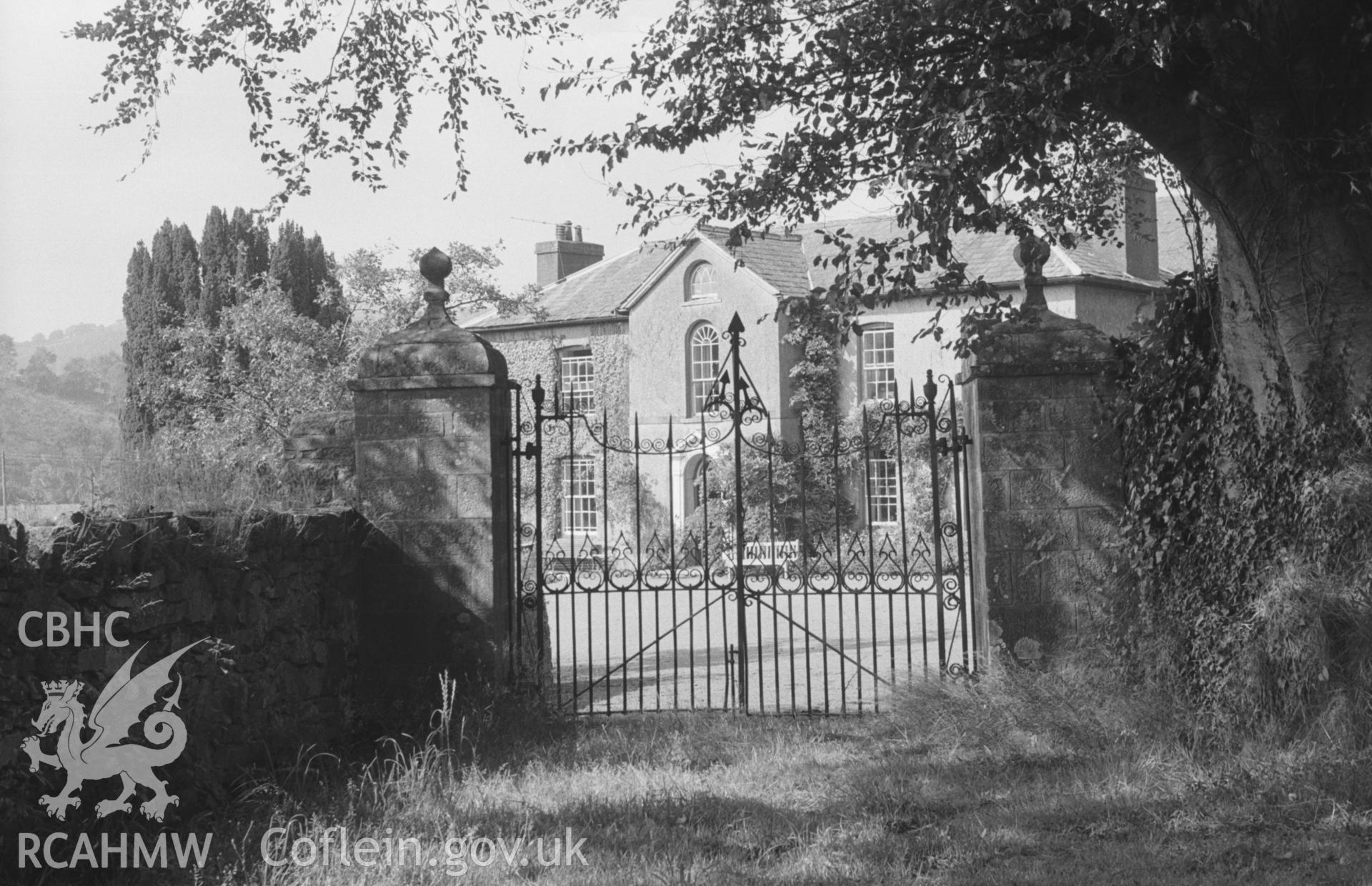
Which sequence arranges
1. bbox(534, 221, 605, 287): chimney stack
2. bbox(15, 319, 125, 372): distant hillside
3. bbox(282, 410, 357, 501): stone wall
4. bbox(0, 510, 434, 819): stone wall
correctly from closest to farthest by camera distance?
bbox(0, 510, 434, 819): stone wall, bbox(282, 410, 357, 501): stone wall, bbox(534, 221, 605, 287): chimney stack, bbox(15, 319, 125, 372): distant hillside

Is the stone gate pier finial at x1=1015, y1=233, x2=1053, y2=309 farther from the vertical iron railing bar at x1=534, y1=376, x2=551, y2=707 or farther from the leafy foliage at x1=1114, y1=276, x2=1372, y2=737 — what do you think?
the vertical iron railing bar at x1=534, y1=376, x2=551, y2=707

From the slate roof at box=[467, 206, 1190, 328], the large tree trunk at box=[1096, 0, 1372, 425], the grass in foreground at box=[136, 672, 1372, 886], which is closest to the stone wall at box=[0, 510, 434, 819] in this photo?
the grass in foreground at box=[136, 672, 1372, 886]

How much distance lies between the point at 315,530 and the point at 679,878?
A: 9.96 ft

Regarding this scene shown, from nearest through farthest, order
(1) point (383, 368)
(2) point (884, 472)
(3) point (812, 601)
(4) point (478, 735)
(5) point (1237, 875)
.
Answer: (5) point (1237, 875)
(4) point (478, 735)
(1) point (383, 368)
(3) point (812, 601)
(2) point (884, 472)

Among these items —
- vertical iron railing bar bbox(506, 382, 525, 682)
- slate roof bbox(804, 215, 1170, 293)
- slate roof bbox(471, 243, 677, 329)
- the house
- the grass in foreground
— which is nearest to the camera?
the grass in foreground

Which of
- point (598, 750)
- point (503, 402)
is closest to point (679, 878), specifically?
point (598, 750)

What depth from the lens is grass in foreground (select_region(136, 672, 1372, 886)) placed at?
4699 millimetres

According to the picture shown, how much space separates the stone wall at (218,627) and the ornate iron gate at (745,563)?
1.01 metres

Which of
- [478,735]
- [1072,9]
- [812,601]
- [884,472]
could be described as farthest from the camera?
[884,472]

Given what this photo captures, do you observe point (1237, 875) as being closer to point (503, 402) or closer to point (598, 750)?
point (598, 750)

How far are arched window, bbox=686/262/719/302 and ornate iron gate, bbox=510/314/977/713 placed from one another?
2.71 m

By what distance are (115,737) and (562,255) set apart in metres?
27.7

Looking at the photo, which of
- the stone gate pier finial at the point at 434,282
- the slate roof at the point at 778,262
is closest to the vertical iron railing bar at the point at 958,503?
the stone gate pier finial at the point at 434,282

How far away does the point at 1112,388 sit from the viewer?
7.08 m
